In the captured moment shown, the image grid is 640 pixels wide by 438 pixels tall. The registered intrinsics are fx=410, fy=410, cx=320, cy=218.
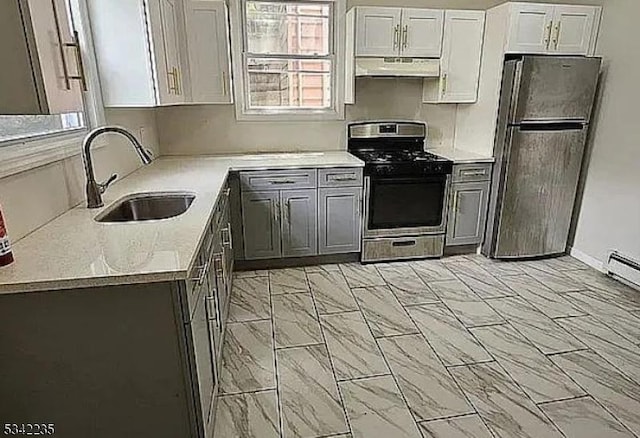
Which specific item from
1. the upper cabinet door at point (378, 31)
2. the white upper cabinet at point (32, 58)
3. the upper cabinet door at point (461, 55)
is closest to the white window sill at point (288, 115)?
the upper cabinet door at point (378, 31)

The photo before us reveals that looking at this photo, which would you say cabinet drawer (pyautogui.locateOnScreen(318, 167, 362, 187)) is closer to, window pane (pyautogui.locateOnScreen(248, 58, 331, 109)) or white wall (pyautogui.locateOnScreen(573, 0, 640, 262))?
window pane (pyautogui.locateOnScreen(248, 58, 331, 109))

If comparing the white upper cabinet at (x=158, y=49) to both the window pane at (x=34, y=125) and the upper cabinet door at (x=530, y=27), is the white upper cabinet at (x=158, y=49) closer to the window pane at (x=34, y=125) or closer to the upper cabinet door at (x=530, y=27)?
the window pane at (x=34, y=125)

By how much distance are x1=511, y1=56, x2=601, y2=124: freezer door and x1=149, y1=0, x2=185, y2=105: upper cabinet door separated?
252 centimetres

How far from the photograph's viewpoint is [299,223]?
334cm

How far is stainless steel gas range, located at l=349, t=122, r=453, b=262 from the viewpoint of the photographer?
11.0 ft

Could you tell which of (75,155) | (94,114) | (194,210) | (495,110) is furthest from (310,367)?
(495,110)

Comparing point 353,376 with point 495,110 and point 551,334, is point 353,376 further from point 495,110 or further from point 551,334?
point 495,110

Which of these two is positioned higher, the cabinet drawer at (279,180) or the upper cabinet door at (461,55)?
the upper cabinet door at (461,55)

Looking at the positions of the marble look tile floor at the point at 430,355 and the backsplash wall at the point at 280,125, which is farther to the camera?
the backsplash wall at the point at 280,125

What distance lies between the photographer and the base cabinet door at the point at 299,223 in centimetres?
327

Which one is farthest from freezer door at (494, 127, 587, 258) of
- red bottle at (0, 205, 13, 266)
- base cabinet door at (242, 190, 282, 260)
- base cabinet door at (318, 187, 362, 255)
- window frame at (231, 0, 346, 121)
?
red bottle at (0, 205, 13, 266)

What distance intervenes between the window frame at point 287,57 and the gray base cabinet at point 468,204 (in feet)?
3.96

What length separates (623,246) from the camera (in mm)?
3219

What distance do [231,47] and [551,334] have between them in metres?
3.18
